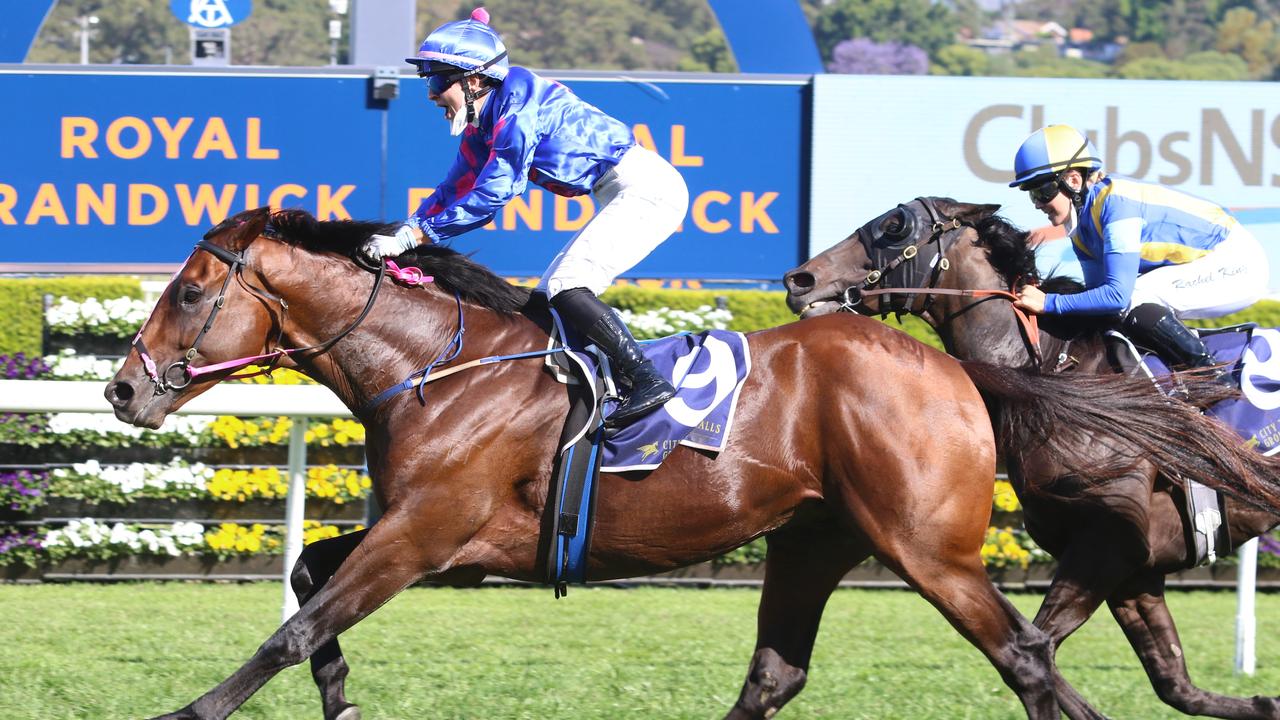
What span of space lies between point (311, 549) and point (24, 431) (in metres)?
3.44

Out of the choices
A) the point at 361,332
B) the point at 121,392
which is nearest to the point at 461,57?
the point at 361,332

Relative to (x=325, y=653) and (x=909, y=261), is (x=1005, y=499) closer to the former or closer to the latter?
(x=909, y=261)

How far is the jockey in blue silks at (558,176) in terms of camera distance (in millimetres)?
3613

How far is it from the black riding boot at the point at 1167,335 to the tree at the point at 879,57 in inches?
2872

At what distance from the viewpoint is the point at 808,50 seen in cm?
984

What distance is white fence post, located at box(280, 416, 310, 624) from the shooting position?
481 cm

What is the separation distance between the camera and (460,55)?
12.1 feet

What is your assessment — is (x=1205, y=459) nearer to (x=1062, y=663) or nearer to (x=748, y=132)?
(x=1062, y=663)

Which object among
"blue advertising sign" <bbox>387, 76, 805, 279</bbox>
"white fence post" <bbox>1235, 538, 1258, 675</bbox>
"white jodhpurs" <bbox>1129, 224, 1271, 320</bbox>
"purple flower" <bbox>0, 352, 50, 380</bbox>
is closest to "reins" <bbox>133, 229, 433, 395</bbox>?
"white jodhpurs" <bbox>1129, 224, 1271, 320</bbox>

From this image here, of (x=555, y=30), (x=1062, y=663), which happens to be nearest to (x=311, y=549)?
(x=1062, y=663)

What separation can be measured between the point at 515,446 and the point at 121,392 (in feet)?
3.20

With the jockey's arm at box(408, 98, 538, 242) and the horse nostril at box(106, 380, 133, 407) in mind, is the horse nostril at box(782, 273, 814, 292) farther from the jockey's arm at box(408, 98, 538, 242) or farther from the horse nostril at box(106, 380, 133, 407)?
the horse nostril at box(106, 380, 133, 407)

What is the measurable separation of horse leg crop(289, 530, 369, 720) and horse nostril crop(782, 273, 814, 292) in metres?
1.54

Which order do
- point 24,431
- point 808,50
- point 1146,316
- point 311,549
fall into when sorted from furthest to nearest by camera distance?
point 808,50
point 24,431
point 1146,316
point 311,549
